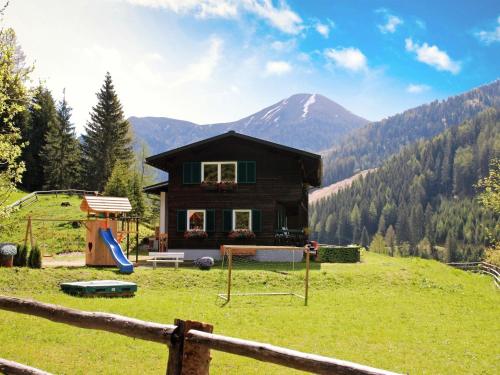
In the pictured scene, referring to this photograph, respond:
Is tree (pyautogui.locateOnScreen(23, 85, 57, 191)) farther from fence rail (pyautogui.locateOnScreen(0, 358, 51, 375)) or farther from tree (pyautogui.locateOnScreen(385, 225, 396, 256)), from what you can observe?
tree (pyautogui.locateOnScreen(385, 225, 396, 256))

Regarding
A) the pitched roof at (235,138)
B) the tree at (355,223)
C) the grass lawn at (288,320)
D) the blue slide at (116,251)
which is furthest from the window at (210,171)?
the tree at (355,223)

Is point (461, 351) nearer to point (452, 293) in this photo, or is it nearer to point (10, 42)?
point (452, 293)

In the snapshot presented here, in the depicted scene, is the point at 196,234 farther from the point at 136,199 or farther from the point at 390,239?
the point at 390,239

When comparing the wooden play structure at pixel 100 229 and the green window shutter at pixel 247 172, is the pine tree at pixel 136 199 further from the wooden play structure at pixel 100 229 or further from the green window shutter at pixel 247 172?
the wooden play structure at pixel 100 229

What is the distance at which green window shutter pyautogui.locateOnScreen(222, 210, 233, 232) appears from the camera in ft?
99.4

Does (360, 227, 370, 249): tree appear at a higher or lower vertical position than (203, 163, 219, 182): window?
lower

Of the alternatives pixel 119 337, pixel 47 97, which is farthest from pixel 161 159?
pixel 47 97

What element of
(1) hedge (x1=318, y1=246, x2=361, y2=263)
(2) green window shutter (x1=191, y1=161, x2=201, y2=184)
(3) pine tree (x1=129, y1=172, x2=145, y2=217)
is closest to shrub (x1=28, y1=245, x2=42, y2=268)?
(2) green window shutter (x1=191, y1=161, x2=201, y2=184)

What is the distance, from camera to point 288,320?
14648 mm

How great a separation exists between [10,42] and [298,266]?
16.7 m

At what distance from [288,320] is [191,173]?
57.4ft

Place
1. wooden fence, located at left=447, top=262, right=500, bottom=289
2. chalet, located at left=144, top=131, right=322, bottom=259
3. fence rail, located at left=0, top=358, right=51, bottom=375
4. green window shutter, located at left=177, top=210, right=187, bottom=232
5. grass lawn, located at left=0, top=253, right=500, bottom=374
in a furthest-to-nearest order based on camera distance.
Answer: wooden fence, located at left=447, top=262, right=500, bottom=289 → green window shutter, located at left=177, top=210, right=187, bottom=232 → chalet, located at left=144, top=131, right=322, bottom=259 → grass lawn, located at left=0, top=253, right=500, bottom=374 → fence rail, located at left=0, top=358, right=51, bottom=375

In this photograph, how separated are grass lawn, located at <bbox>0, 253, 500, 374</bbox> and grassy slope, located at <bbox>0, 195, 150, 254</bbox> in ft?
36.8

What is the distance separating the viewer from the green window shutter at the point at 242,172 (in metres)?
30.4
